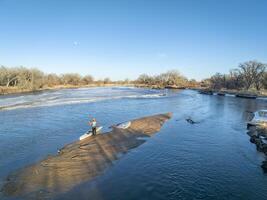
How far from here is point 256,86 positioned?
360 feet

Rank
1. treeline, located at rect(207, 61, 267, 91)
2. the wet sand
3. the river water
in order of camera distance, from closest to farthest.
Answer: the wet sand → the river water → treeline, located at rect(207, 61, 267, 91)

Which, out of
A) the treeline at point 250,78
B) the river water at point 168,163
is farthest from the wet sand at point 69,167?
the treeline at point 250,78

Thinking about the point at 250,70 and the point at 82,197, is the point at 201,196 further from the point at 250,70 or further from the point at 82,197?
the point at 250,70

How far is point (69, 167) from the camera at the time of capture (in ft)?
53.4

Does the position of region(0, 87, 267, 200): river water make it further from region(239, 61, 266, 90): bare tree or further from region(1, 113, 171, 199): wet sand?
region(239, 61, 266, 90): bare tree

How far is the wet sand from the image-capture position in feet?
43.6

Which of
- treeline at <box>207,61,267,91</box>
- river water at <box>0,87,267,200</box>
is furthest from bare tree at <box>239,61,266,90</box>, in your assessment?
river water at <box>0,87,267,200</box>

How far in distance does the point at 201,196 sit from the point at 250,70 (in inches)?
4492

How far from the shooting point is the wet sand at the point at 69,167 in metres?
13.3

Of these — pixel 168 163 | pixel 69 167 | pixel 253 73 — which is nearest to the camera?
pixel 69 167

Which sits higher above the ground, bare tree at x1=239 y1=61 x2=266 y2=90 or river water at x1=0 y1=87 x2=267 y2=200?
bare tree at x1=239 y1=61 x2=266 y2=90

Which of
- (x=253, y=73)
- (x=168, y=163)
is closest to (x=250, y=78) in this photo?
(x=253, y=73)

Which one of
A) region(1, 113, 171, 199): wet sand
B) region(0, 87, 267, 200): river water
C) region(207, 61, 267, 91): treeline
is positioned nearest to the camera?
region(1, 113, 171, 199): wet sand

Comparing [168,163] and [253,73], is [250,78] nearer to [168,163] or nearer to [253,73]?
[253,73]
